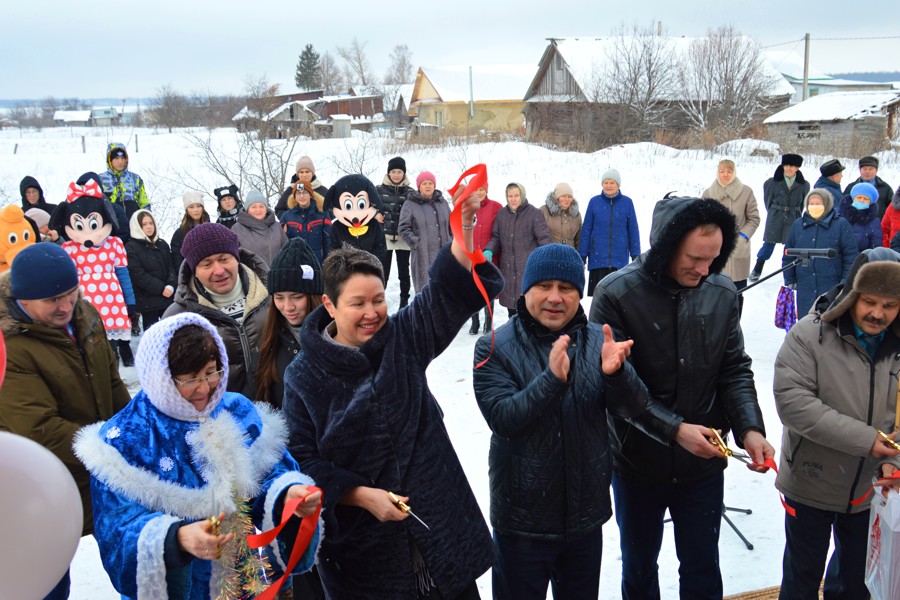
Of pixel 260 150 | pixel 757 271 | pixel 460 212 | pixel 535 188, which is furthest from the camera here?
pixel 535 188

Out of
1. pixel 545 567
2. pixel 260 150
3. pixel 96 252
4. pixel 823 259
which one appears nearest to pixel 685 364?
pixel 545 567

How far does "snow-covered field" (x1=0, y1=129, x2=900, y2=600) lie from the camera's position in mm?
3877

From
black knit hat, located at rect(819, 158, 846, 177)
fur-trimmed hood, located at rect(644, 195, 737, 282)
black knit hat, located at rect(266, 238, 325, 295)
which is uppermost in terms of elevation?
black knit hat, located at rect(819, 158, 846, 177)

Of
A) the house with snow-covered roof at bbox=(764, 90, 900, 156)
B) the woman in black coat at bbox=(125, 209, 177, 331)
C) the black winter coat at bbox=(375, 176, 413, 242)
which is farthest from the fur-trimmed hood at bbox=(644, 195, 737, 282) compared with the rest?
the house with snow-covered roof at bbox=(764, 90, 900, 156)

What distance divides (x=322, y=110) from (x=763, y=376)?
48053 mm

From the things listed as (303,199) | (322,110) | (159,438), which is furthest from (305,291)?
(322,110)

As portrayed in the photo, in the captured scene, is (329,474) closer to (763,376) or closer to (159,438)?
(159,438)

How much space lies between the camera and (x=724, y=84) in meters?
32.6

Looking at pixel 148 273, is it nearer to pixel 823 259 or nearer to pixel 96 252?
pixel 96 252

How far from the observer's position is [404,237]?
28.7ft

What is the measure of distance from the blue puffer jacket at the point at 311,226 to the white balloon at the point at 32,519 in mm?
6460

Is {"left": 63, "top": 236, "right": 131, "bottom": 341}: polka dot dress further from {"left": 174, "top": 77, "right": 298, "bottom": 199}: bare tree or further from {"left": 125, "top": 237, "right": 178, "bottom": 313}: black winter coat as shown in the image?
{"left": 174, "top": 77, "right": 298, "bottom": 199}: bare tree

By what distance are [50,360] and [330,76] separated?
75.4 m

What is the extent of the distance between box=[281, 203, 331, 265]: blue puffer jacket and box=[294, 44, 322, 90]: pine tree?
64.9 metres
